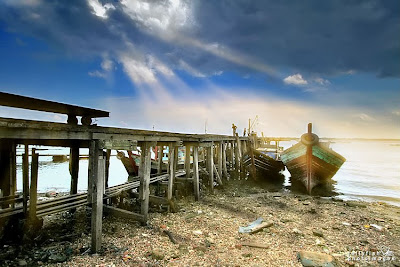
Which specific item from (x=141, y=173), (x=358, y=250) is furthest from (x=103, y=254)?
(x=358, y=250)

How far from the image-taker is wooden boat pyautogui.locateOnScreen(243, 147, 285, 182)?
15825 millimetres

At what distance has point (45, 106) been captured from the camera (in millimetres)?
4953

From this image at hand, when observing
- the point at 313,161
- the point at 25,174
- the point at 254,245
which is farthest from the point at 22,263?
the point at 313,161

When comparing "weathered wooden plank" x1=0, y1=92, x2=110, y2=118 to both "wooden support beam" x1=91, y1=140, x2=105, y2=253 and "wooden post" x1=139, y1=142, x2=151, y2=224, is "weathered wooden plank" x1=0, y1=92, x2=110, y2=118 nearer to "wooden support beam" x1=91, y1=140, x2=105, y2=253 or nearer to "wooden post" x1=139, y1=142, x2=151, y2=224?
"wooden support beam" x1=91, y1=140, x2=105, y2=253

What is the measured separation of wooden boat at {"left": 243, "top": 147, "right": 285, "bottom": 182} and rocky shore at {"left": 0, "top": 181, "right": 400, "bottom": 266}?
701 centimetres

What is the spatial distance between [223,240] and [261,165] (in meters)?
11.4

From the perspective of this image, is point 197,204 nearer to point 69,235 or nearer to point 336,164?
point 69,235

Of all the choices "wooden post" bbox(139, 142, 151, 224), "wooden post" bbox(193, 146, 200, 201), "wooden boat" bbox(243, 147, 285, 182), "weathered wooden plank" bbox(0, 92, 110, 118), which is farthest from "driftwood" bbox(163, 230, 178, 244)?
"wooden boat" bbox(243, 147, 285, 182)

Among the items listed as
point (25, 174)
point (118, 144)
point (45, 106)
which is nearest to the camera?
point (45, 106)

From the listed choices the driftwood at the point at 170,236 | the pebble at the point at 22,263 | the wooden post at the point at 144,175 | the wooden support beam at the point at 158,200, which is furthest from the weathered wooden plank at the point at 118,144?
the wooden support beam at the point at 158,200

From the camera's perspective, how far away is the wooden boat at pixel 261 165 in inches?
623

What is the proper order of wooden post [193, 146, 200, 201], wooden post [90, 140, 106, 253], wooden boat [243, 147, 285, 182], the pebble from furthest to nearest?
wooden boat [243, 147, 285, 182]
wooden post [193, 146, 200, 201]
wooden post [90, 140, 106, 253]
the pebble

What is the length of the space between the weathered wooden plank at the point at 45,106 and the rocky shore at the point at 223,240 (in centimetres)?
314

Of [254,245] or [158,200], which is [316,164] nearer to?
[254,245]
